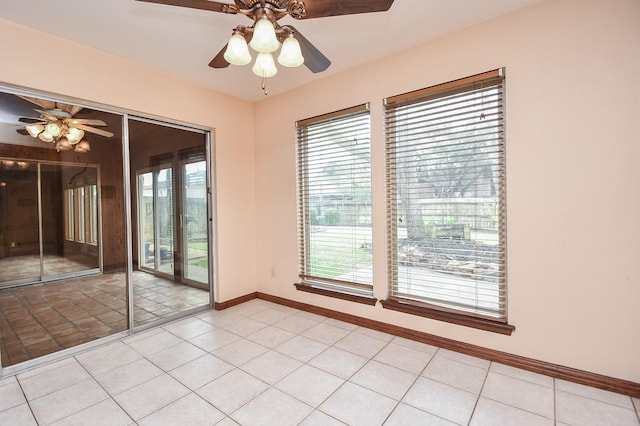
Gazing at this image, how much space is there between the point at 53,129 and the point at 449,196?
343cm

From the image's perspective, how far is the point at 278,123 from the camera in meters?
3.67

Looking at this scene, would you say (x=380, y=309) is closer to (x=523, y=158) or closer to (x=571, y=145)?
(x=523, y=158)

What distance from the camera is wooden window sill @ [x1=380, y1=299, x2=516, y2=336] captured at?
2236 millimetres

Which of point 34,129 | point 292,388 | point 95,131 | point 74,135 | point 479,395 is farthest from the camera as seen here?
point 95,131

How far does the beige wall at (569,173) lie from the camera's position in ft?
6.02

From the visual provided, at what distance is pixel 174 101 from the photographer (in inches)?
124

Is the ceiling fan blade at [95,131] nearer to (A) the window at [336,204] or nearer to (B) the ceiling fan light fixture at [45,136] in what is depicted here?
Answer: (B) the ceiling fan light fixture at [45,136]

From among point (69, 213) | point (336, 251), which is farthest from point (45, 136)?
point (336, 251)

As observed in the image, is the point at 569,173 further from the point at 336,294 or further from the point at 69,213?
the point at 69,213

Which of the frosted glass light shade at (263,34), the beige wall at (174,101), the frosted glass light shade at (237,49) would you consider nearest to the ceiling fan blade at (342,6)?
the frosted glass light shade at (263,34)

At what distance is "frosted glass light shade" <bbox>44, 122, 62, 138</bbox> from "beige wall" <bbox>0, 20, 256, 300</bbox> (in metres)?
0.29

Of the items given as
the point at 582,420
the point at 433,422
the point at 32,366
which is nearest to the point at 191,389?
the point at 32,366

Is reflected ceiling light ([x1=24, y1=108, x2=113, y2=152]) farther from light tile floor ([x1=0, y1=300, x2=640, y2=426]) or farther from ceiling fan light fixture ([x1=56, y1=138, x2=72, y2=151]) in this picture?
light tile floor ([x1=0, y1=300, x2=640, y2=426])

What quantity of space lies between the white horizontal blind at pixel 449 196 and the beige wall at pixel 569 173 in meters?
0.10
